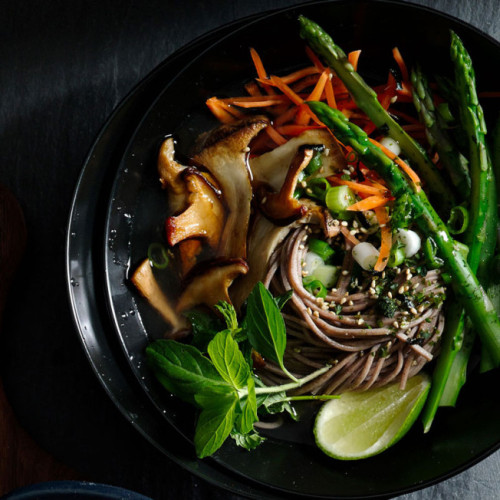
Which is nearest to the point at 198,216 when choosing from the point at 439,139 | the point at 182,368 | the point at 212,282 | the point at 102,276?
the point at 212,282

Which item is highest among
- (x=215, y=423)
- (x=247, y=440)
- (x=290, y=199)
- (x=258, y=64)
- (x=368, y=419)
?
(x=258, y=64)

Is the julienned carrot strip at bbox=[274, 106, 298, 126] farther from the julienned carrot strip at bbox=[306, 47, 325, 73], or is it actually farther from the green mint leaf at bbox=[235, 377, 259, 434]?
the green mint leaf at bbox=[235, 377, 259, 434]

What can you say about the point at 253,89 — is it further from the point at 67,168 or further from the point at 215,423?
the point at 215,423

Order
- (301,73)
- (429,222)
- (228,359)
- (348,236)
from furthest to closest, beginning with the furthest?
1. (301,73)
2. (348,236)
3. (429,222)
4. (228,359)

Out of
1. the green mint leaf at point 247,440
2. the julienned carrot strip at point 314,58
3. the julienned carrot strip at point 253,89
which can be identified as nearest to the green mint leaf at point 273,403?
the green mint leaf at point 247,440

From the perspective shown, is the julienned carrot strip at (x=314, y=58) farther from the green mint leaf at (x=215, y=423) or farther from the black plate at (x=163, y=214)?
the green mint leaf at (x=215, y=423)

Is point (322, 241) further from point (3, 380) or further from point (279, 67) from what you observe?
point (3, 380)

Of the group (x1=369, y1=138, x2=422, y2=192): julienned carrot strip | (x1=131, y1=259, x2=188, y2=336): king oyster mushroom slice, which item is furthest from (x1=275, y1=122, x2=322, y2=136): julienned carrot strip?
(x1=131, y1=259, x2=188, y2=336): king oyster mushroom slice
